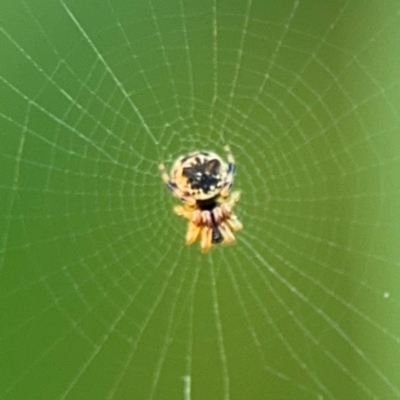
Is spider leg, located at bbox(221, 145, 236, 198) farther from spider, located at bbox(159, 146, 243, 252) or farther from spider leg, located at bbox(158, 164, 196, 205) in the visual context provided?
spider leg, located at bbox(158, 164, 196, 205)

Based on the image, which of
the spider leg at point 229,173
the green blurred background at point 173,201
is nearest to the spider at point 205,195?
the spider leg at point 229,173

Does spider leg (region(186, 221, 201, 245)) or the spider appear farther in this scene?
spider leg (region(186, 221, 201, 245))

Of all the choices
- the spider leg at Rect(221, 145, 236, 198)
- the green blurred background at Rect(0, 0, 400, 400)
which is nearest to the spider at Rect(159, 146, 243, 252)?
the spider leg at Rect(221, 145, 236, 198)

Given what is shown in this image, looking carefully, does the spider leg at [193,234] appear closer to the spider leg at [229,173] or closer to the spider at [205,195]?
the spider at [205,195]

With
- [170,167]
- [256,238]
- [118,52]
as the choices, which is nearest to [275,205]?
[256,238]

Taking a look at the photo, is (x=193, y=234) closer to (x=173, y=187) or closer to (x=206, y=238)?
(x=206, y=238)

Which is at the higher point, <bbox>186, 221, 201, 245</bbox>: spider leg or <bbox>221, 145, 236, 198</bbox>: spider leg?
<bbox>221, 145, 236, 198</bbox>: spider leg

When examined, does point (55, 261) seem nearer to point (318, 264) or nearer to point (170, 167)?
point (170, 167)
